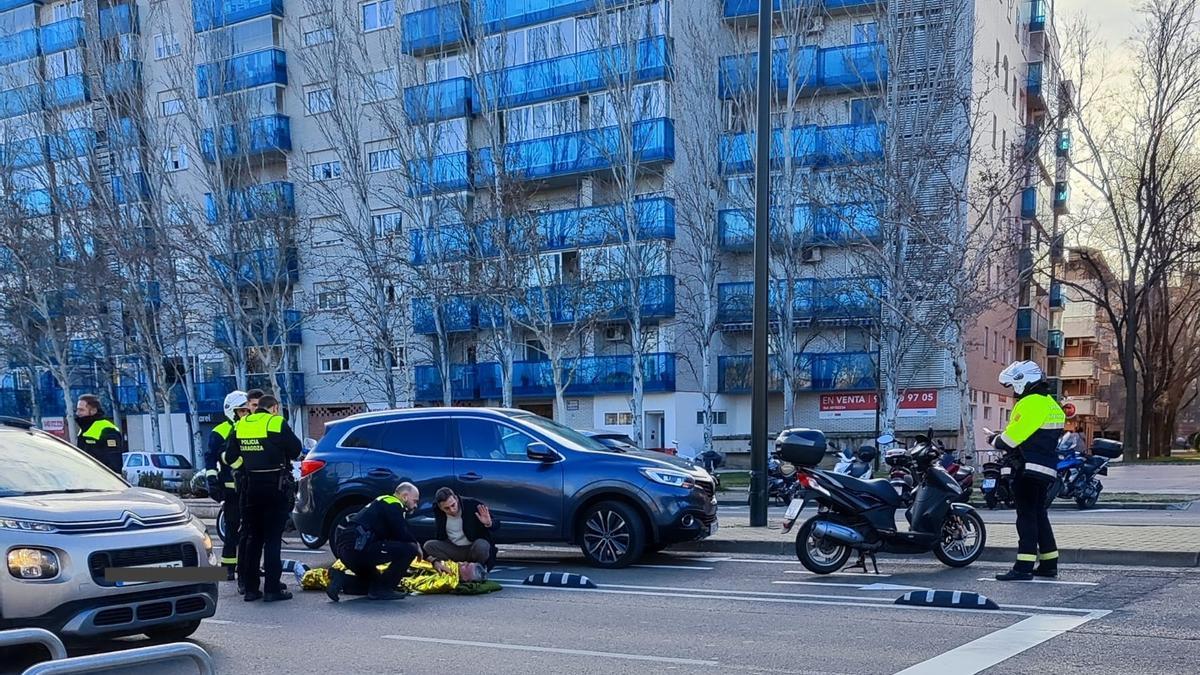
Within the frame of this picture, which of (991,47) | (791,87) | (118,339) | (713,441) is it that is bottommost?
(713,441)

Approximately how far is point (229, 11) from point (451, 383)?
60.5 ft

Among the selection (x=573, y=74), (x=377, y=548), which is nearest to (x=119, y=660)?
(x=377, y=548)

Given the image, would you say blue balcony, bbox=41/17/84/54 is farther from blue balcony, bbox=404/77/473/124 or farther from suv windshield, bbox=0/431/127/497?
suv windshield, bbox=0/431/127/497

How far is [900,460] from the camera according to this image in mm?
11141

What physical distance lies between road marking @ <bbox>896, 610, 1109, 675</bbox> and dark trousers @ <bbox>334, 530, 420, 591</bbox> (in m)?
5.15

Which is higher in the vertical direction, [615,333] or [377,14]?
[377,14]

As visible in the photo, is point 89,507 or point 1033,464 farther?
point 1033,464

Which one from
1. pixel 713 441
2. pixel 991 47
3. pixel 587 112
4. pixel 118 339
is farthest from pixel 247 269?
pixel 991 47

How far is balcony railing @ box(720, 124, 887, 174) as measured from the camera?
30.5m

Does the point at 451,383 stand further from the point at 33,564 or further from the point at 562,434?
the point at 33,564

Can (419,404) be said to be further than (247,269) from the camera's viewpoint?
Yes

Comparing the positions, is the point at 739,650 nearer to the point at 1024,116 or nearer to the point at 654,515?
the point at 654,515

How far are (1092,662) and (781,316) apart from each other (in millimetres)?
27941

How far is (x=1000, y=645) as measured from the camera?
23.4 ft
